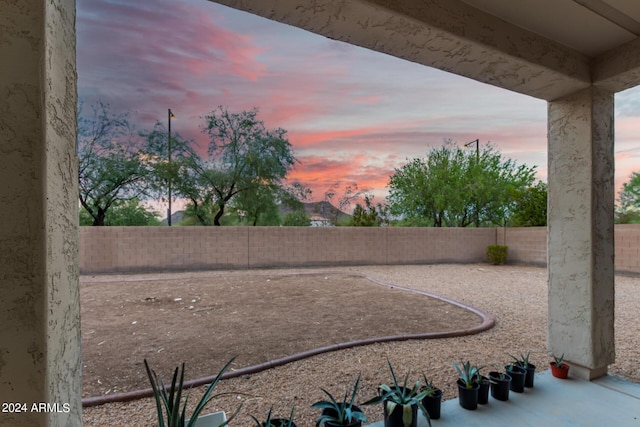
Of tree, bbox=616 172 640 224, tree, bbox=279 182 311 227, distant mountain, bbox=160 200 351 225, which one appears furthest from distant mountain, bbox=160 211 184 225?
tree, bbox=616 172 640 224

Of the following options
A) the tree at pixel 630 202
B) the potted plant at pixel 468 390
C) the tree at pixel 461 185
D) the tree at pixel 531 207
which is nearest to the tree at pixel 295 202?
the tree at pixel 461 185

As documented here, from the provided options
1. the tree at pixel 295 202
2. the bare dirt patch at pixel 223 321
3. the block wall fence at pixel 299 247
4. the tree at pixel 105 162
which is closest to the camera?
the bare dirt patch at pixel 223 321

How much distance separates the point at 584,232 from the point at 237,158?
11.3m

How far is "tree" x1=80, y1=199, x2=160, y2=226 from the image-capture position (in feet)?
39.4

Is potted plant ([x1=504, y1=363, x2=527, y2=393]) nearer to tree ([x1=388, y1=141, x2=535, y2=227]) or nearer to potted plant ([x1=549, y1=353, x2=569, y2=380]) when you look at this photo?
potted plant ([x1=549, y1=353, x2=569, y2=380])

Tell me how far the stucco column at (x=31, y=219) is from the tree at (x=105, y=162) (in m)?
11.8

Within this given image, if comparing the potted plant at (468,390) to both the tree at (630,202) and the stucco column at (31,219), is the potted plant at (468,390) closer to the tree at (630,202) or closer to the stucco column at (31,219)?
the stucco column at (31,219)

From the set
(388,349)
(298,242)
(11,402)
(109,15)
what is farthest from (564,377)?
(109,15)

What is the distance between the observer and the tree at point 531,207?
499 inches

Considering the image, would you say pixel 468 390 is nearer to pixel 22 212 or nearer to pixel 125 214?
pixel 22 212

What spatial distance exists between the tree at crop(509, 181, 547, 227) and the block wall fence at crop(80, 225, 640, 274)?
179 cm

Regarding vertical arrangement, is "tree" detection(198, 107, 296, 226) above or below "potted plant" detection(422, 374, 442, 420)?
above

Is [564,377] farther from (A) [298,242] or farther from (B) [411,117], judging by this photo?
(B) [411,117]

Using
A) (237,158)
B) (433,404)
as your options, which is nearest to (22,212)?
(433,404)
